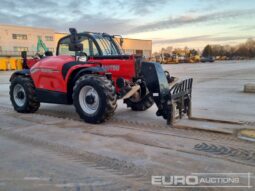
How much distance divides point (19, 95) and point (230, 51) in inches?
4414

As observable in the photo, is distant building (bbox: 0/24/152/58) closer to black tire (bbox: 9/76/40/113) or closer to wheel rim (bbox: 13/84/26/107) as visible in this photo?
wheel rim (bbox: 13/84/26/107)

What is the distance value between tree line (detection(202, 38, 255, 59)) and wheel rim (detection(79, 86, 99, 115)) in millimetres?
106047

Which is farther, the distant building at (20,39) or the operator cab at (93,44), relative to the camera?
the distant building at (20,39)

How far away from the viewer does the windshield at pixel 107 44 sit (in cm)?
742

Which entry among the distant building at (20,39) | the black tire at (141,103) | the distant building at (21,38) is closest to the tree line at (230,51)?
the distant building at (21,38)

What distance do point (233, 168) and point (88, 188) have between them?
2095mm

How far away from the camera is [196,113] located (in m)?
7.72

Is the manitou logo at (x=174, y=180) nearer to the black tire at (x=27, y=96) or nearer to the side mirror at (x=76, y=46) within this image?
the side mirror at (x=76, y=46)

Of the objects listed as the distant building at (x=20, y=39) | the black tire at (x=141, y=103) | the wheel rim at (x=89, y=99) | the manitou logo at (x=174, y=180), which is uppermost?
the distant building at (x=20, y=39)

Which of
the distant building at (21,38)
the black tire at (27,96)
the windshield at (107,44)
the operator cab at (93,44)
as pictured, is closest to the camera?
the operator cab at (93,44)

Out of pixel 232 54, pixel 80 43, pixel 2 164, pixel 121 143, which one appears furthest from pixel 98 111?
pixel 232 54

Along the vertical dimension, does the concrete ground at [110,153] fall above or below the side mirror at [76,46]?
below

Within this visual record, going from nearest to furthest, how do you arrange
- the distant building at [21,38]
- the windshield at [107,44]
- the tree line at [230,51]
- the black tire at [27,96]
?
the windshield at [107,44], the black tire at [27,96], the distant building at [21,38], the tree line at [230,51]

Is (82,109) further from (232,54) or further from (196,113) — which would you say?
(232,54)
